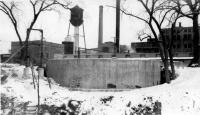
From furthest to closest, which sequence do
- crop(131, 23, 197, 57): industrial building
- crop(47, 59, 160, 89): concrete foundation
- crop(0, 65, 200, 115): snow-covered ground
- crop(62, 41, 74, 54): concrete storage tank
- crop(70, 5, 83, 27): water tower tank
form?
crop(131, 23, 197, 57): industrial building < crop(62, 41, 74, 54): concrete storage tank < crop(70, 5, 83, 27): water tower tank < crop(47, 59, 160, 89): concrete foundation < crop(0, 65, 200, 115): snow-covered ground

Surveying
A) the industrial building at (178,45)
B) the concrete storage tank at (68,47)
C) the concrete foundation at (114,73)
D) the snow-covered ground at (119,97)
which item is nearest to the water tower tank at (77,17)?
the concrete storage tank at (68,47)

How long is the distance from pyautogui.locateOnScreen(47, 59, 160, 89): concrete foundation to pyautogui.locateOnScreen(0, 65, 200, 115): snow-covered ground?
1.18m

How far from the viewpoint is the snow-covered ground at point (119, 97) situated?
44.8ft

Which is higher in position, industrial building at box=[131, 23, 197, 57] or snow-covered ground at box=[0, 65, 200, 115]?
industrial building at box=[131, 23, 197, 57]

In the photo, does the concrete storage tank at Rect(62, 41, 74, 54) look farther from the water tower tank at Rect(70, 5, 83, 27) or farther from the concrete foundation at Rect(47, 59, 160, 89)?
the concrete foundation at Rect(47, 59, 160, 89)

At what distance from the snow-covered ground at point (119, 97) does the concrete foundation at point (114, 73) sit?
1176 millimetres

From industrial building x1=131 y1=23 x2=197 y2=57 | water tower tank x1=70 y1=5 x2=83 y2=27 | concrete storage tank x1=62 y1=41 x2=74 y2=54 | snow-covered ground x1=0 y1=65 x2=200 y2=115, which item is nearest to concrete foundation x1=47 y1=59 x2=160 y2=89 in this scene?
snow-covered ground x1=0 y1=65 x2=200 y2=115

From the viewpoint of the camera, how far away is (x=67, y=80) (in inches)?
719

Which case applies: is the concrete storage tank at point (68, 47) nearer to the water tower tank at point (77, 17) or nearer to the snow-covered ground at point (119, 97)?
the water tower tank at point (77, 17)

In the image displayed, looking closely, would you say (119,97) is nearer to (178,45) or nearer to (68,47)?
(68,47)

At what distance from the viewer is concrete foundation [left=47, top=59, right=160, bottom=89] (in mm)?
17156

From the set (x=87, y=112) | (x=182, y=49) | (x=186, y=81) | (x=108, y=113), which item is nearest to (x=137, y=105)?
(x=108, y=113)

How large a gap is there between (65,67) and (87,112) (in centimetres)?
541

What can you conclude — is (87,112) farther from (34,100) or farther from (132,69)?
(132,69)
